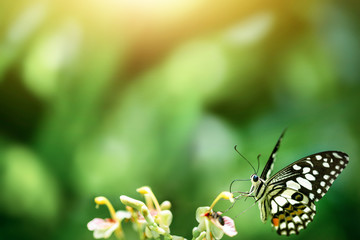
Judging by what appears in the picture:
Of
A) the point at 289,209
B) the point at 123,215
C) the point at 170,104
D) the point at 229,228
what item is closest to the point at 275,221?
the point at 289,209

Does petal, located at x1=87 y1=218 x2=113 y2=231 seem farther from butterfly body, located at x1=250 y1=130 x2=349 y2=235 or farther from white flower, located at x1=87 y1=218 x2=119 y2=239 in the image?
butterfly body, located at x1=250 y1=130 x2=349 y2=235

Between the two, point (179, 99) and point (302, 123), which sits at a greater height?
point (179, 99)

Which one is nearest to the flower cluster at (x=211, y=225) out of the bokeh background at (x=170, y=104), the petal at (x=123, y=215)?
the petal at (x=123, y=215)

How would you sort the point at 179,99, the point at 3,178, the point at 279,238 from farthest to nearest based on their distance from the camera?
the point at 179,99
the point at 3,178
the point at 279,238

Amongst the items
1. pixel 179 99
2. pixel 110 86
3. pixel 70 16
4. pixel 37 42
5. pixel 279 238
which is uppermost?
pixel 70 16

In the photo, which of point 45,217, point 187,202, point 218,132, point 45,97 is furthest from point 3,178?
point 218,132

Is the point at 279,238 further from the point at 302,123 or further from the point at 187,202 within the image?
the point at 302,123

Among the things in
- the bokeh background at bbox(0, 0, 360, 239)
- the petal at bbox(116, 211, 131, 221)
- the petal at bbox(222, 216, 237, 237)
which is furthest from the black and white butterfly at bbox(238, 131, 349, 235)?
the bokeh background at bbox(0, 0, 360, 239)

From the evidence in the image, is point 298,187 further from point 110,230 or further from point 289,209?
point 110,230
